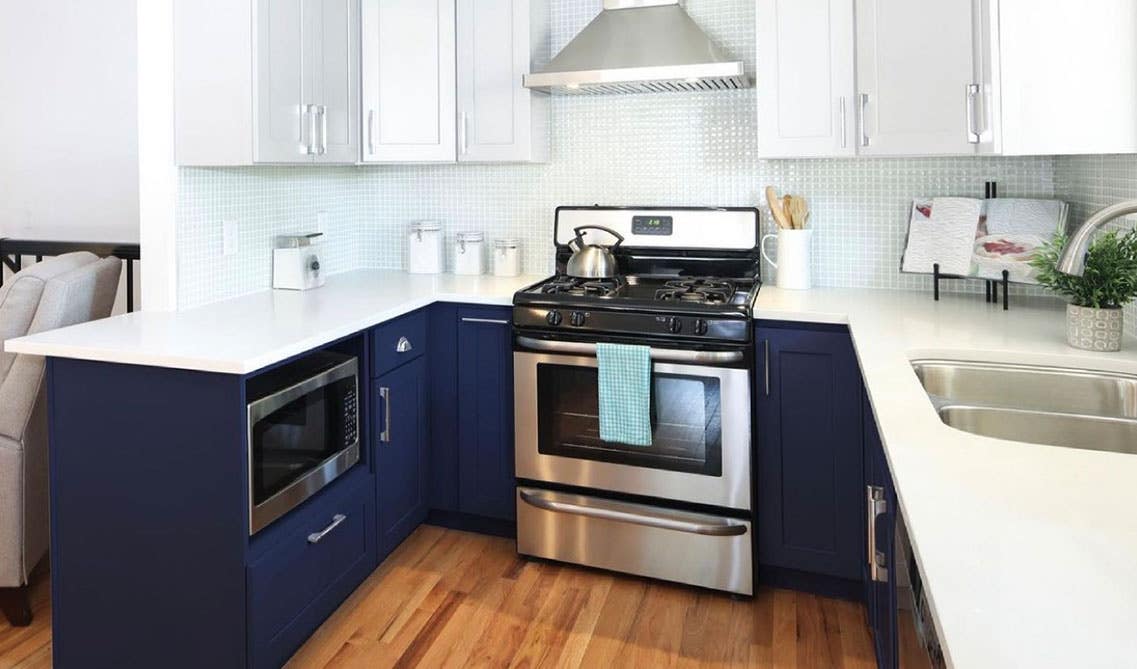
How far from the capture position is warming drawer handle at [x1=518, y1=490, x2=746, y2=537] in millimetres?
2445

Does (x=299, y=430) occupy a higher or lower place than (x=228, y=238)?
lower

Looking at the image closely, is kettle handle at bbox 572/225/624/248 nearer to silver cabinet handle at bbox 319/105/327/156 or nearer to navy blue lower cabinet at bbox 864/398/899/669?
silver cabinet handle at bbox 319/105/327/156

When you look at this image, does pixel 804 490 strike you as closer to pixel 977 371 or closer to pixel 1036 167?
pixel 977 371

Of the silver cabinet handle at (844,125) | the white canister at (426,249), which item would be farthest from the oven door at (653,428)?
the white canister at (426,249)

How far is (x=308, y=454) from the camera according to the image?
219cm

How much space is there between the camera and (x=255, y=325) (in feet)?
7.37

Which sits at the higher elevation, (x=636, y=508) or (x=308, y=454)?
(x=308, y=454)

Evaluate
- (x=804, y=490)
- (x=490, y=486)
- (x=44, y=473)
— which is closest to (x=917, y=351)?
(x=804, y=490)

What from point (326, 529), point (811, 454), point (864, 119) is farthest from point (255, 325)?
point (864, 119)

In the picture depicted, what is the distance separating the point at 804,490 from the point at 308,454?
1.52m

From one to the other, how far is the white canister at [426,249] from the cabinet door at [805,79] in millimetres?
1469

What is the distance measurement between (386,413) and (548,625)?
0.85 metres

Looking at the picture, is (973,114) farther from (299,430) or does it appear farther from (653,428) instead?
(299,430)

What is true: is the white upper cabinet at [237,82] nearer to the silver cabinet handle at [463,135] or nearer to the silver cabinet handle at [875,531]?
the silver cabinet handle at [463,135]
